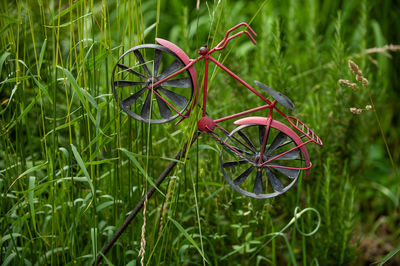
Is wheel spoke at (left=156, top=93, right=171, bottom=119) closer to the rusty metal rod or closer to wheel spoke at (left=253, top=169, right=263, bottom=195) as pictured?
the rusty metal rod

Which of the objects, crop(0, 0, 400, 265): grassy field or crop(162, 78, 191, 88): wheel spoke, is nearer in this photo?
crop(162, 78, 191, 88): wheel spoke

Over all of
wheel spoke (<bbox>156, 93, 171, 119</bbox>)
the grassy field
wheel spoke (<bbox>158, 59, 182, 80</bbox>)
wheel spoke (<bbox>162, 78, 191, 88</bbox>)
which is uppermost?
wheel spoke (<bbox>158, 59, 182, 80</bbox>)

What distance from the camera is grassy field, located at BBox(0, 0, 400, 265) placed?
1.21 metres

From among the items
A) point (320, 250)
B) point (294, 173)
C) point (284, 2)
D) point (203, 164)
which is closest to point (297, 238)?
point (320, 250)

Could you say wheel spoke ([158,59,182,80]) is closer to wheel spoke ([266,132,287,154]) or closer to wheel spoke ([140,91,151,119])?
wheel spoke ([140,91,151,119])

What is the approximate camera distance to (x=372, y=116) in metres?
2.25

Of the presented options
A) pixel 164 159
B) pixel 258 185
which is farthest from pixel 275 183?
pixel 164 159

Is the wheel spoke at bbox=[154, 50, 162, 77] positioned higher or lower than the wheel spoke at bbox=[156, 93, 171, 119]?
higher

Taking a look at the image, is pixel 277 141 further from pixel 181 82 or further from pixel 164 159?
pixel 164 159

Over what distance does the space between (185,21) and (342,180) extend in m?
0.98

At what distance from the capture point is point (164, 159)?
6.24ft

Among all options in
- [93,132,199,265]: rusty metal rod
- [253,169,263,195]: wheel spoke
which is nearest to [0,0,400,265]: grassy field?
[93,132,199,265]: rusty metal rod

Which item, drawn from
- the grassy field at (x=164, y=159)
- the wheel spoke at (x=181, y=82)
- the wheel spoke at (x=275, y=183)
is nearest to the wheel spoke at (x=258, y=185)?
the wheel spoke at (x=275, y=183)

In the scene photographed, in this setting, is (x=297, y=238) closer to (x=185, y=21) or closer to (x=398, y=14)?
(x=185, y=21)
